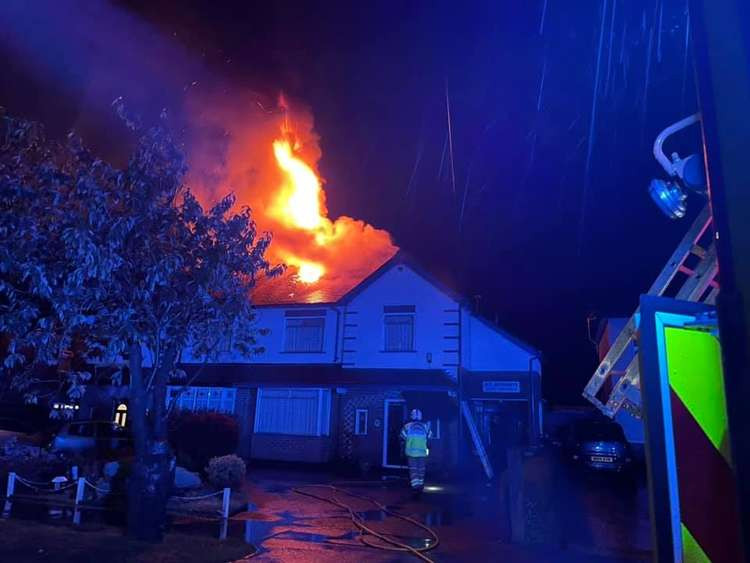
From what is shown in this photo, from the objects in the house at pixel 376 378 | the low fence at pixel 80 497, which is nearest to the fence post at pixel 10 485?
the low fence at pixel 80 497

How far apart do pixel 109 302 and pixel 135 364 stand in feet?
3.50

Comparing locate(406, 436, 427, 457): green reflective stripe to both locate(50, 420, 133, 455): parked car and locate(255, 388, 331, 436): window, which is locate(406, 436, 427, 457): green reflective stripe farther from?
locate(50, 420, 133, 455): parked car

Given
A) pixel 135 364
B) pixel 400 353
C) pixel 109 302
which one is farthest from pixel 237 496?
pixel 400 353

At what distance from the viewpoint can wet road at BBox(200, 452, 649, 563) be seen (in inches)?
332

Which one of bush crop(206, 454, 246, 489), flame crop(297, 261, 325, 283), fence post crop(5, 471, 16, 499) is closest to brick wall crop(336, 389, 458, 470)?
bush crop(206, 454, 246, 489)

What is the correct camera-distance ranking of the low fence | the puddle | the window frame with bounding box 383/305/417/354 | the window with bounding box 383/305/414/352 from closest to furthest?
the low fence, the puddle, the window frame with bounding box 383/305/417/354, the window with bounding box 383/305/414/352

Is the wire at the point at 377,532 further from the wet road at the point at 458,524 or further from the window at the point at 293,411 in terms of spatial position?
the window at the point at 293,411

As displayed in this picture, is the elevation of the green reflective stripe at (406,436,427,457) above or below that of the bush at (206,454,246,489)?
above

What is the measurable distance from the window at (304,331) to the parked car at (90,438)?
653 cm

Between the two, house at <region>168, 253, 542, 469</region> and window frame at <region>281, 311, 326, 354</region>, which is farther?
window frame at <region>281, 311, 326, 354</region>

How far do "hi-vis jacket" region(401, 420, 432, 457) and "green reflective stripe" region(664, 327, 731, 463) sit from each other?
12.7 meters

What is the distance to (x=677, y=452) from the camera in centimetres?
194

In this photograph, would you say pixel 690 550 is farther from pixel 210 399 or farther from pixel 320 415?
pixel 210 399

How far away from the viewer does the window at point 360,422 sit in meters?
19.9
